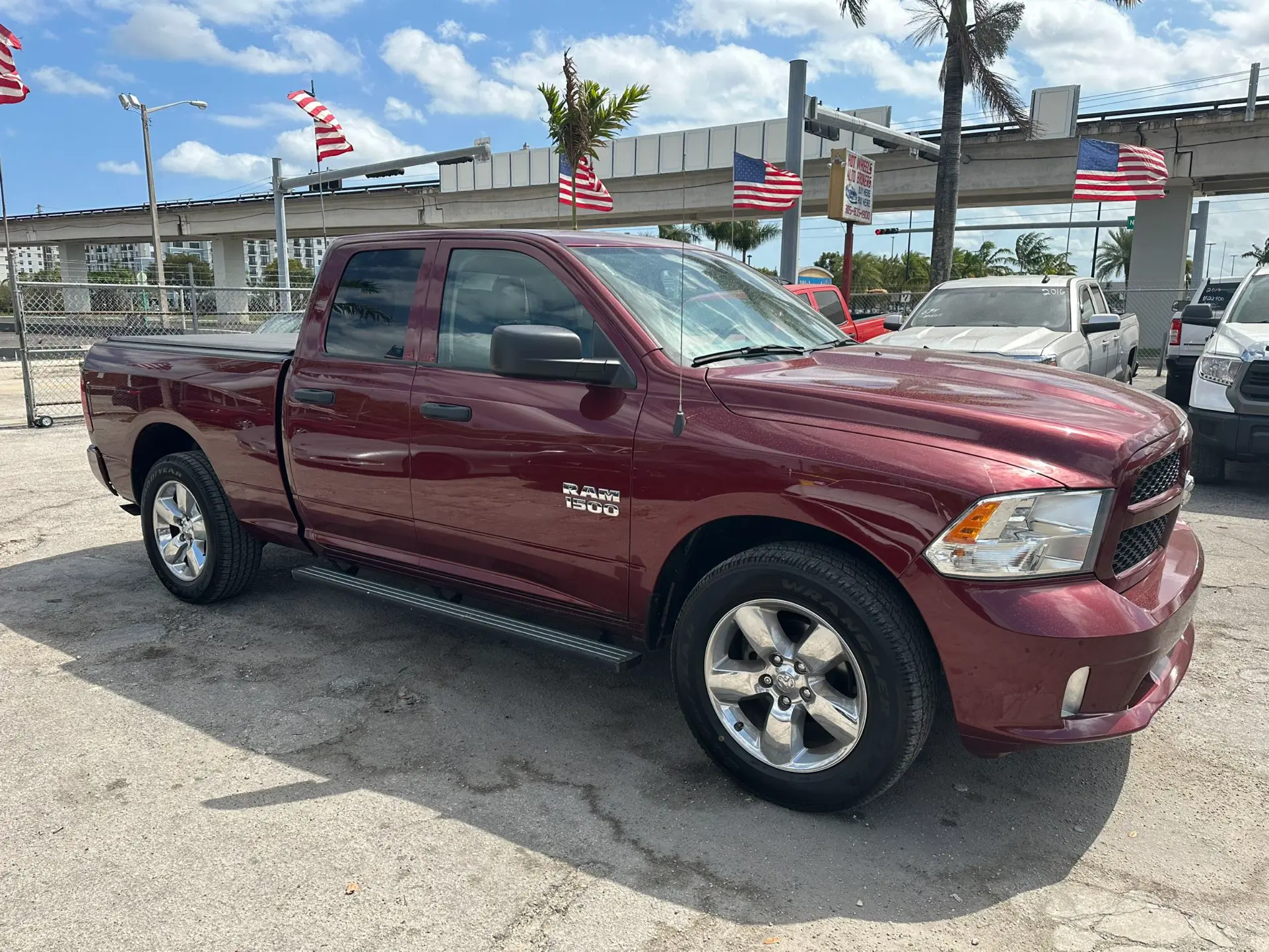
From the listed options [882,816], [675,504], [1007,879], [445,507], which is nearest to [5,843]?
[445,507]

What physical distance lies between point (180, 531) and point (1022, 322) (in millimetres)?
8464

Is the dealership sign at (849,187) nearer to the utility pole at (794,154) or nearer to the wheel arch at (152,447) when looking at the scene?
the utility pole at (794,154)

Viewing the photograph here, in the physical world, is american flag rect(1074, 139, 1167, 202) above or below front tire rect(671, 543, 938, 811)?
above

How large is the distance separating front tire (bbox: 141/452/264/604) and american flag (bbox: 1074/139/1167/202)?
18825 mm

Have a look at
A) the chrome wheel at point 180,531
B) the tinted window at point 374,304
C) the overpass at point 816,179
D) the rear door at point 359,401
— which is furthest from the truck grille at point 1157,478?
the overpass at point 816,179

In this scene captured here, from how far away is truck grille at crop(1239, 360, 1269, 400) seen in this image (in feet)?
24.0

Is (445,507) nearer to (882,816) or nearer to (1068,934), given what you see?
(882,816)

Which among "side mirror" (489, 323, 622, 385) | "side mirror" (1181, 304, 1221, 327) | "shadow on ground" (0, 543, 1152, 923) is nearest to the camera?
"shadow on ground" (0, 543, 1152, 923)

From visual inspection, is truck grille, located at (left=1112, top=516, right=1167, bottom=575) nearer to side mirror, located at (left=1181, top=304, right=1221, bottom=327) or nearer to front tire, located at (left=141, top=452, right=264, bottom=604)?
front tire, located at (left=141, top=452, right=264, bottom=604)

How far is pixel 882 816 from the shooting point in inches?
122

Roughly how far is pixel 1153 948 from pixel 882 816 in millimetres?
847

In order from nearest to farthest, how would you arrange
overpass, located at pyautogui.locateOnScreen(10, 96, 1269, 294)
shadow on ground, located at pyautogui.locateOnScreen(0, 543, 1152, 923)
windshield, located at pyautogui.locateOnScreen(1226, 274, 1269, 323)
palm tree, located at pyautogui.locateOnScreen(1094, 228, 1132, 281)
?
1. shadow on ground, located at pyautogui.locateOnScreen(0, 543, 1152, 923)
2. windshield, located at pyautogui.locateOnScreen(1226, 274, 1269, 323)
3. overpass, located at pyautogui.locateOnScreen(10, 96, 1269, 294)
4. palm tree, located at pyautogui.locateOnScreen(1094, 228, 1132, 281)

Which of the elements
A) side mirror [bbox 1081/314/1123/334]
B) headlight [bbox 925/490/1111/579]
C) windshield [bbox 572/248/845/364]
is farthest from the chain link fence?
headlight [bbox 925/490/1111/579]

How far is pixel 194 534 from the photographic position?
5.06 metres
